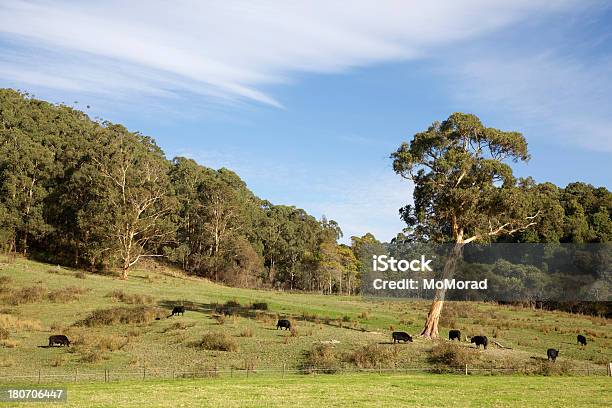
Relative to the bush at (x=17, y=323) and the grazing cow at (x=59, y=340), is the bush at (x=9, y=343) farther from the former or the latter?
the bush at (x=17, y=323)

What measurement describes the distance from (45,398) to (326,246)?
10124 cm

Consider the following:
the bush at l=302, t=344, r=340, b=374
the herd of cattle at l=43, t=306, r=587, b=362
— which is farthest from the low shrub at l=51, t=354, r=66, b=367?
the bush at l=302, t=344, r=340, b=374

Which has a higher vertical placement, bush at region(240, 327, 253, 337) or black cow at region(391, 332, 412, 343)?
black cow at region(391, 332, 412, 343)

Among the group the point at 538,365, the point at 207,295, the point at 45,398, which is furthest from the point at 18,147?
the point at 538,365

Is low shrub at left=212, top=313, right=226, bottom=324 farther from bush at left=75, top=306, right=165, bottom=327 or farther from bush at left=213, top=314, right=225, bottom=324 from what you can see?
bush at left=75, top=306, right=165, bottom=327

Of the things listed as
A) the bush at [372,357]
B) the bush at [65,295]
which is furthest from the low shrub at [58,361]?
the bush at [65,295]

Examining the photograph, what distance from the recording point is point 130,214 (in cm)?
8000

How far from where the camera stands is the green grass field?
21.9 meters

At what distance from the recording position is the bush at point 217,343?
3803 centimetres

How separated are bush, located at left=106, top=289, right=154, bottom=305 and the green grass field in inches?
1126

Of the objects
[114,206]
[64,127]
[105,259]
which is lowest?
[105,259]

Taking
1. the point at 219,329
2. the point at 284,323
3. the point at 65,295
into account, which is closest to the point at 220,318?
the point at 219,329

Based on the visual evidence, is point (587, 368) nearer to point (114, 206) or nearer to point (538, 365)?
point (538, 365)

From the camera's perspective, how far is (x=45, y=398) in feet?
74.2
